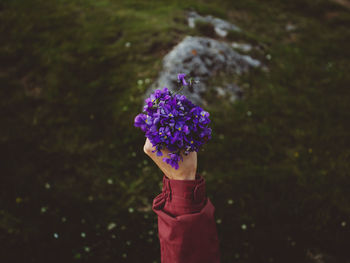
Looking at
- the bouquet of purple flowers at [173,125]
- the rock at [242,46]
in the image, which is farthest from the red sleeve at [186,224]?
the rock at [242,46]

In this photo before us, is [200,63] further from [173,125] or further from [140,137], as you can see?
[173,125]

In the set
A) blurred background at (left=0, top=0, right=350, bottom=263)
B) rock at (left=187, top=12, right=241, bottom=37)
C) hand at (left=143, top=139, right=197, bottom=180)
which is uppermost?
hand at (left=143, top=139, right=197, bottom=180)

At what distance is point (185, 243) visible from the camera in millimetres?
2035

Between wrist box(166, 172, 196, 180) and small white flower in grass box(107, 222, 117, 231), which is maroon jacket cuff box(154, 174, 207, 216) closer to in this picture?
wrist box(166, 172, 196, 180)

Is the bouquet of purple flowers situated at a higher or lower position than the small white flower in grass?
→ higher

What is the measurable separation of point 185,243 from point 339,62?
26.1 ft

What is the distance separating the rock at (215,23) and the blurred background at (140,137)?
0.09 meters

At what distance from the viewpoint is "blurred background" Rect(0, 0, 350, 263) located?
4.47 meters

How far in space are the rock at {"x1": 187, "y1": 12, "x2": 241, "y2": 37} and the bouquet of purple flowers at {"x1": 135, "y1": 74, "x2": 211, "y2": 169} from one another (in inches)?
245

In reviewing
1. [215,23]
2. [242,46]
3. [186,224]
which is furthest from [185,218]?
[215,23]

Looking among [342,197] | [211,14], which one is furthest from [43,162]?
[211,14]

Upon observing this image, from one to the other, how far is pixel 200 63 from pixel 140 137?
254 centimetres

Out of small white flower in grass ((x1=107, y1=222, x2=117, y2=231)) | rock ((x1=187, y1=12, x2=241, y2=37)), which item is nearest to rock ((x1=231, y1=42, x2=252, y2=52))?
rock ((x1=187, y1=12, x2=241, y2=37))

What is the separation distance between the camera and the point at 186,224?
6.66ft
